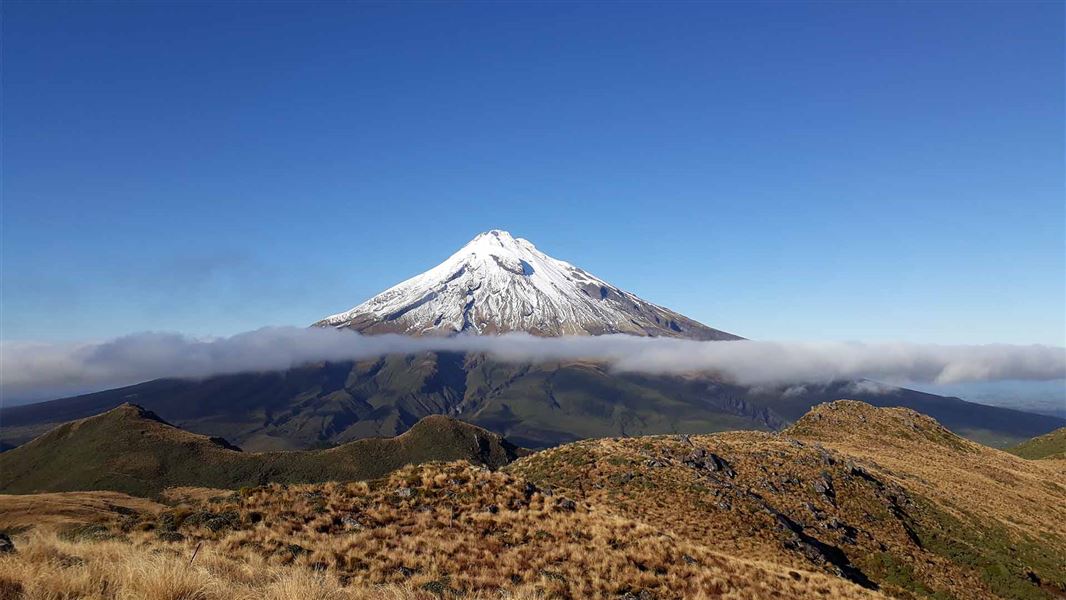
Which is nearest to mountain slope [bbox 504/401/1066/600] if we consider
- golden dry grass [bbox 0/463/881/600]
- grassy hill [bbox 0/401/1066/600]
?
grassy hill [bbox 0/401/1066/600]

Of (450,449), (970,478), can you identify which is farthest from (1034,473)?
(450,449)

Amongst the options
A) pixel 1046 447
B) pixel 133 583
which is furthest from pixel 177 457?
pixel 1046 447

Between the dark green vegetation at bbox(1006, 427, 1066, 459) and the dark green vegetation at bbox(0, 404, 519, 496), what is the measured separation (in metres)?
122

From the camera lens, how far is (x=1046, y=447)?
11162 cm

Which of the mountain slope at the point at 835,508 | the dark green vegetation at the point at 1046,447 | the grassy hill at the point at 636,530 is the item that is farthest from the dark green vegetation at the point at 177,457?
the dark green vegetation at the point at 1046,447

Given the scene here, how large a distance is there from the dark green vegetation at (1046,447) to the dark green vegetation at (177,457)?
12177cm

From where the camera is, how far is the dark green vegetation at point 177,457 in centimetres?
15275

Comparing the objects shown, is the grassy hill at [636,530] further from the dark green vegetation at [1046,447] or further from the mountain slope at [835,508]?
the dark green vegetation at [1046,447]

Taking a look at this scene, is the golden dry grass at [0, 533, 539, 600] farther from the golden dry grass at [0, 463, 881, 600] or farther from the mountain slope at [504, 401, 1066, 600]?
the mountain slope at [504, 401, 1066, 600]

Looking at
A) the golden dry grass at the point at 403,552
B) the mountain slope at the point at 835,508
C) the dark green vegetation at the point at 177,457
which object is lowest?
the dark green vegetation at the point at 177,457

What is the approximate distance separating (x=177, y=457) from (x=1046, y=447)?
21532 centimetres

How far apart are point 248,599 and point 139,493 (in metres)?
171

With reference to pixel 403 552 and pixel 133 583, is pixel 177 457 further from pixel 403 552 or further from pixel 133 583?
pixel 133 583

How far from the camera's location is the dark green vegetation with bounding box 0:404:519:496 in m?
153
